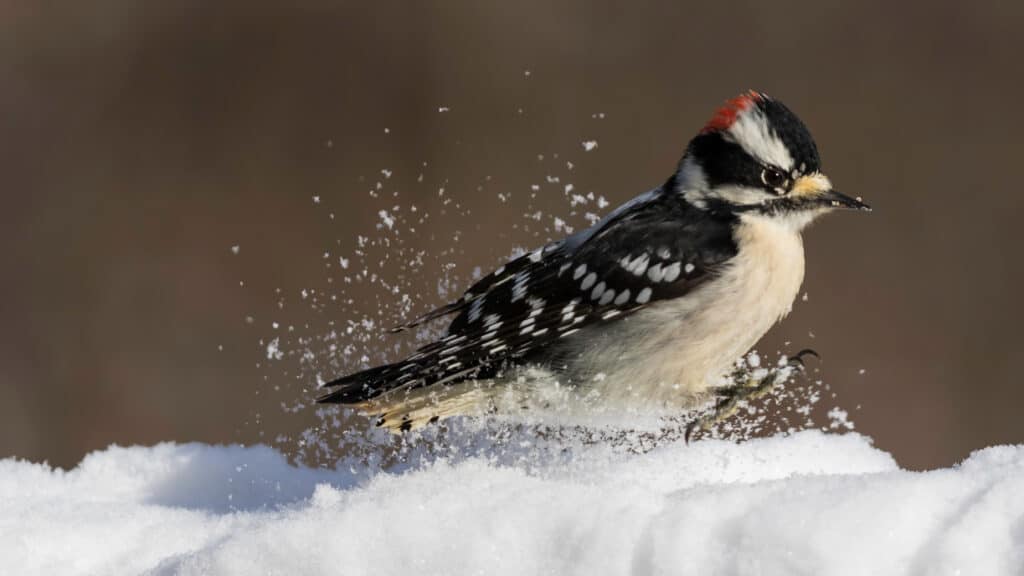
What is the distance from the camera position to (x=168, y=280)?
6945 mm

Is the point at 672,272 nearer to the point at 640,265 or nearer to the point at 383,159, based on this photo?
the point at 640,265

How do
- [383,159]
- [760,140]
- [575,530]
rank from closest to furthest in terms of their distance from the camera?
[575,530]
[760,140]
[383,159]

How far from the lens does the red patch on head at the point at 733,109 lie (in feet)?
11.0

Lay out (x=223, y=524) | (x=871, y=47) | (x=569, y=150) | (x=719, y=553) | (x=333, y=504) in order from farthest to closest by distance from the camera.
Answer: (x=871, y=47)
(x=569, y=150)
(x=223, y=524)
(x=333, y=504)
(x=719, y=553)

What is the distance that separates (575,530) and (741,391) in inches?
69.9

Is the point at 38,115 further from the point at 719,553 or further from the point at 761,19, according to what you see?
the point at 719,553

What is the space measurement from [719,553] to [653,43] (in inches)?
217

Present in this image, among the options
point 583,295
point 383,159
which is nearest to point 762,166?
point 583,295

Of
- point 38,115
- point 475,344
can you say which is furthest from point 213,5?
point 475,344

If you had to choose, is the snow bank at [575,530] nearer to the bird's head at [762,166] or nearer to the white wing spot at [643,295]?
the white wing spot at [643,295]

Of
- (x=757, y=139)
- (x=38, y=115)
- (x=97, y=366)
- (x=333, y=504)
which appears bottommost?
(x=333, y=504)

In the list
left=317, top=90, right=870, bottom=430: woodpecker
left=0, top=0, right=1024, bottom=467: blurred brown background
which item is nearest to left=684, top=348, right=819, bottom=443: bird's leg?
left=317, top=90, right=870, bottom=430: woodpecker

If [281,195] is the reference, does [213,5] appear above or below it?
above

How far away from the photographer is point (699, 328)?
3.40m
